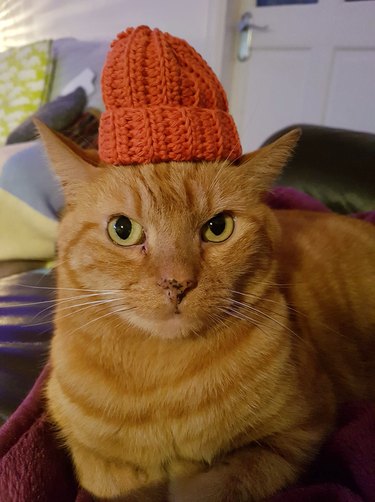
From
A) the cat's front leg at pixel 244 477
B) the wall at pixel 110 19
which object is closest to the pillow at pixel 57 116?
the wall at pixel 110 19

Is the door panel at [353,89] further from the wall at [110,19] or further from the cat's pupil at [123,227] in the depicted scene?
the cat's pupil at [123,227]

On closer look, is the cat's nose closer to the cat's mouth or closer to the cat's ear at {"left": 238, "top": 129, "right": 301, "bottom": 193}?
the cat's mouth

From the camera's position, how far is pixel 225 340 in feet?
2.68

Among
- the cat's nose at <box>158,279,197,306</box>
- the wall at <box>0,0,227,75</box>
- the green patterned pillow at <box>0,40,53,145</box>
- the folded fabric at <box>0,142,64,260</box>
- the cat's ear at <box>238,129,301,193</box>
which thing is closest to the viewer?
the cat's nose at <box>158,279,197,306</box>

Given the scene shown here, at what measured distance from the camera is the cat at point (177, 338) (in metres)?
0.74

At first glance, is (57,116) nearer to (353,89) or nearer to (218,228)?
(218,228)

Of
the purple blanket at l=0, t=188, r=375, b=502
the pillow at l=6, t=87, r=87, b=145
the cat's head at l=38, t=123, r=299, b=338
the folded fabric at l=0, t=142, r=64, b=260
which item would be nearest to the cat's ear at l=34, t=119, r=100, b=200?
the cat's head at l=38, t=123, r=299, b=338

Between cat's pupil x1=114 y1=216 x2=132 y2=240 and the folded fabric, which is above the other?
cat's pupil x1=114 y1=216 x2=132 y2=240

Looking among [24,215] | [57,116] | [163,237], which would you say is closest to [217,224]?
[163,237]

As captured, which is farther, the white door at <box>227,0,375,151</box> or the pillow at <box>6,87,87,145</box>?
the white door at <box>227,0,375,151</box>

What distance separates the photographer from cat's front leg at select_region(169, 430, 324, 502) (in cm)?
76

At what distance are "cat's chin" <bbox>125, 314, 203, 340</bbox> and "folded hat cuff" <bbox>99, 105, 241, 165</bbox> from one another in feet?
0.90

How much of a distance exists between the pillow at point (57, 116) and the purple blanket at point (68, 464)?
4.94ft

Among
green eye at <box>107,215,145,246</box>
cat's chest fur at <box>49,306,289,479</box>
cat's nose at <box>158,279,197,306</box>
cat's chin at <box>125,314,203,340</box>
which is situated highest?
green eye at <box>107,215,145,246</box>
